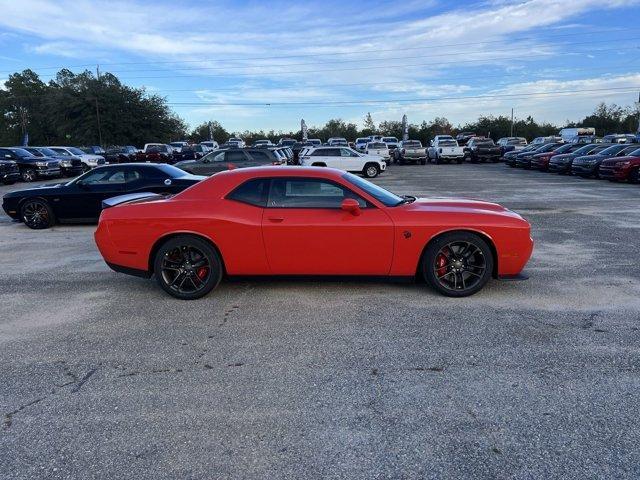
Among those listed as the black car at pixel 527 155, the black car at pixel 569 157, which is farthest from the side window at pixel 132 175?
the black car at pixel 527 155

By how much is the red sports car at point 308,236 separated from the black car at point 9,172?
20757mm

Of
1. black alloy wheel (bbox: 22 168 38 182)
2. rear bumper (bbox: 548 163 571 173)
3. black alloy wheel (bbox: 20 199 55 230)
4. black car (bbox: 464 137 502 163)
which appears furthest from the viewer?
black car (bbox: 464 137 502 163)

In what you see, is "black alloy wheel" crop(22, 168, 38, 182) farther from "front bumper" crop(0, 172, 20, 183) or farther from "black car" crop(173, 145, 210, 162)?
"black car" crop(173, 145, 210, 162)

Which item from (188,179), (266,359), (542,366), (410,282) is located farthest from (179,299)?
(188,179)

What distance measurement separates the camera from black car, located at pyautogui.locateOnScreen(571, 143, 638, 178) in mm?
22125

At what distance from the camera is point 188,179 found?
10.7 meters

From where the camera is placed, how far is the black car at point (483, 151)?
122 ft

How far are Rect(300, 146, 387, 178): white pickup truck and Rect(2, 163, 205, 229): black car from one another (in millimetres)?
15346

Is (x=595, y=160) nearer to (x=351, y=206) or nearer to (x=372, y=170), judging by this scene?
(x=372, y=170)

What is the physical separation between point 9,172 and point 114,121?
41.4 m

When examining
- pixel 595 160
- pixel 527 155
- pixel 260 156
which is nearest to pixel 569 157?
pixel 595 160

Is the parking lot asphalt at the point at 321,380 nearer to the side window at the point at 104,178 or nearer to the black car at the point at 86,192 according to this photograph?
the black car at the point at 86,192

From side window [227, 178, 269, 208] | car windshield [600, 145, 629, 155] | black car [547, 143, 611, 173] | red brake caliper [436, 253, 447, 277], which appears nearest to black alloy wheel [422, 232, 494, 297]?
red brake caliper [436, 253, 447, 277]

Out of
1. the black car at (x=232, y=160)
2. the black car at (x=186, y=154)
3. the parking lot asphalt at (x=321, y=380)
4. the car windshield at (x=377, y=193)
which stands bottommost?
the parking lot asphalt at (x=321, y=380)
